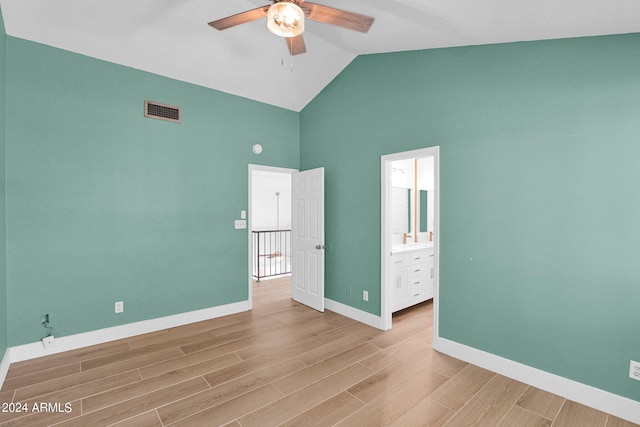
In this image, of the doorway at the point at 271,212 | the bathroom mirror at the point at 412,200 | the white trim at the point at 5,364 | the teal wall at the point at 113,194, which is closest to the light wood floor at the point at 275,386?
the white trim at the point at 5,364

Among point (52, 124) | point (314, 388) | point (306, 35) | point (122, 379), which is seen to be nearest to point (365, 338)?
point (314, 388)

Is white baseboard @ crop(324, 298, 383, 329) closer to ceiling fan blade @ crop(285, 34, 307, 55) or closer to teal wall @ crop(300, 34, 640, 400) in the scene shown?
teal wall @ crop(300, 34, 640, 400)

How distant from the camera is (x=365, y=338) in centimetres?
336

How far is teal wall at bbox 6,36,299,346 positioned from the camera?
2865 mm

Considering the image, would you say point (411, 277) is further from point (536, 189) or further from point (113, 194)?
point (113, 194)

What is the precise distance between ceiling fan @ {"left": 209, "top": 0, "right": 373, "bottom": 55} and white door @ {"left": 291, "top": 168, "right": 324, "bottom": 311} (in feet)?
7.50

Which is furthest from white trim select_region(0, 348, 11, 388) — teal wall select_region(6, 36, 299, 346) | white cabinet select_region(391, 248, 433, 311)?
white cabinet select_region(391, 248, 433, 311)

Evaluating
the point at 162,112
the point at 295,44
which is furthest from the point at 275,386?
the point at 162,112

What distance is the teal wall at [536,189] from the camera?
210cm

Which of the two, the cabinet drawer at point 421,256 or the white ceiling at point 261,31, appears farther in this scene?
the cabinet drawer at point 421,256

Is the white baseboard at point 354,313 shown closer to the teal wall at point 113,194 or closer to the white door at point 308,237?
the white door at point 308,237

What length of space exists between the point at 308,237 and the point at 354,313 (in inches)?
50.6

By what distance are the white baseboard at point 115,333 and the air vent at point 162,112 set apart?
8.13ft

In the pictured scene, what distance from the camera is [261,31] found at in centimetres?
327
